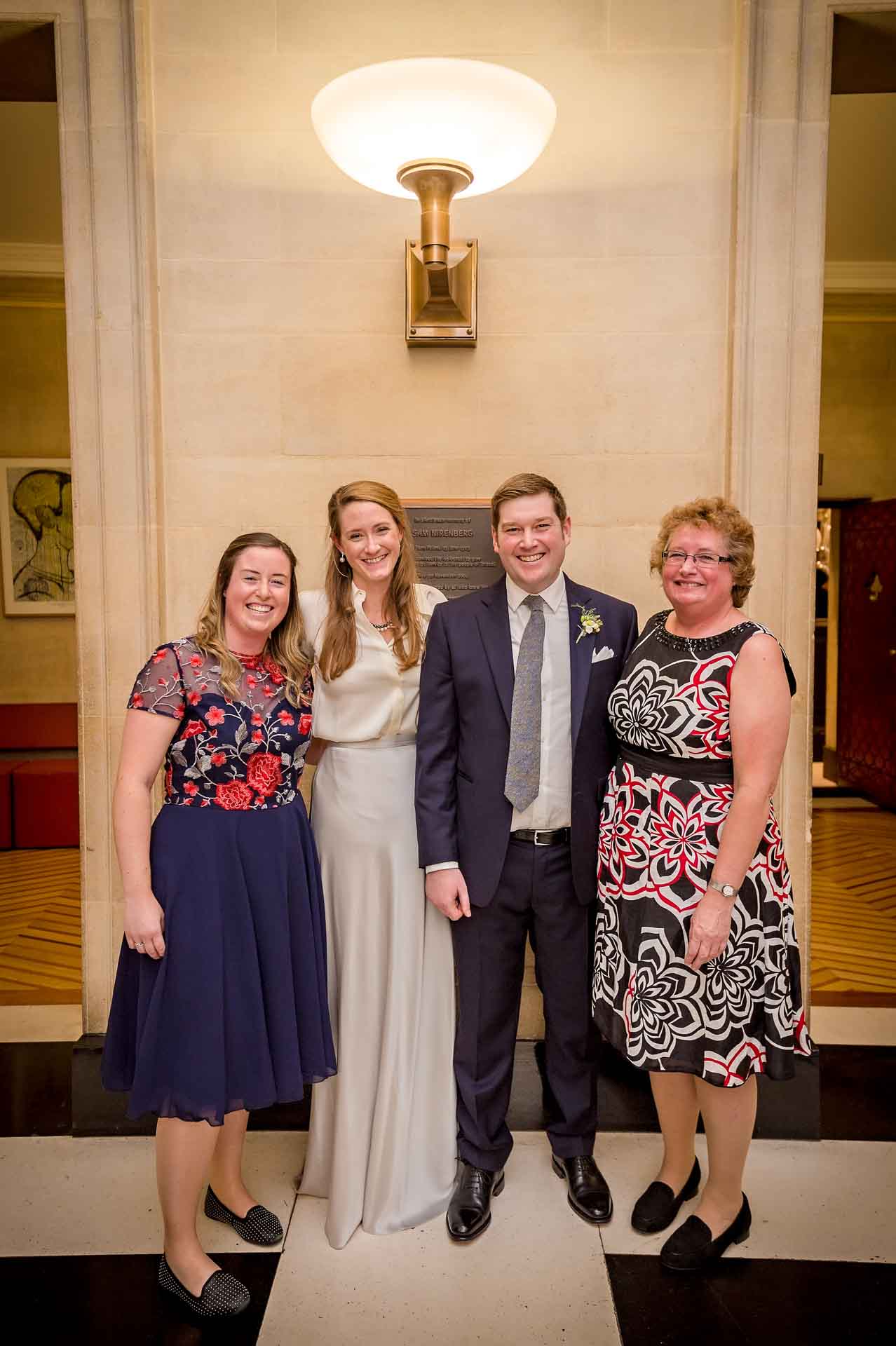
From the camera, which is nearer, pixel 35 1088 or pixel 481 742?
pixel 481 742

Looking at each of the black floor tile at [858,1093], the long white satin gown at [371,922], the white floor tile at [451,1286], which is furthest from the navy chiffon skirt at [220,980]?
the black floor tile at [858,1093]

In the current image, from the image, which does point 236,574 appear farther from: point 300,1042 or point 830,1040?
point 830,1040

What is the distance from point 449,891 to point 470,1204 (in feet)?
2.80

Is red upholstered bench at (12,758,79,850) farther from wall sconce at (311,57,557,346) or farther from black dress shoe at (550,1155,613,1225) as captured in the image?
wall sconce at (311,57,557,346)

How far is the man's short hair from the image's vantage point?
230 centimetres

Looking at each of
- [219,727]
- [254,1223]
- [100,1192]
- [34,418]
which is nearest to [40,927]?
[100,1192]

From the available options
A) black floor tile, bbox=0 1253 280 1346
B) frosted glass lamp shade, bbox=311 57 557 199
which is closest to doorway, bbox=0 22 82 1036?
black floor tile, bbox=0 1253 280 1346

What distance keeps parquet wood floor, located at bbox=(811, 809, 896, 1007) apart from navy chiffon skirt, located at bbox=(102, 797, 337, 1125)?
2679mm

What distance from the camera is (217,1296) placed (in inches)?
82.7

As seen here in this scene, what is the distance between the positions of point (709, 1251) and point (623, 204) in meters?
3.02

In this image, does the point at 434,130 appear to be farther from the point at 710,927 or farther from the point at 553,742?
the point at 710,927

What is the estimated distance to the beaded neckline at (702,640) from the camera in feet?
7.07

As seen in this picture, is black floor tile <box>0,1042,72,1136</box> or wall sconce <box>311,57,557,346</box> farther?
black floor tile <box>0,1042,72,1136</box>

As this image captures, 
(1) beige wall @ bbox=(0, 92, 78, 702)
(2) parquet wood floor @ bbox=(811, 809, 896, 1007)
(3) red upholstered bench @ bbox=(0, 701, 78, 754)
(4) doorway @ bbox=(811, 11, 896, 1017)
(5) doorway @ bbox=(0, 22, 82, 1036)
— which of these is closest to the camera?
(2) parquet wood floor @ bbox=(811, 809, 896, 1007)
